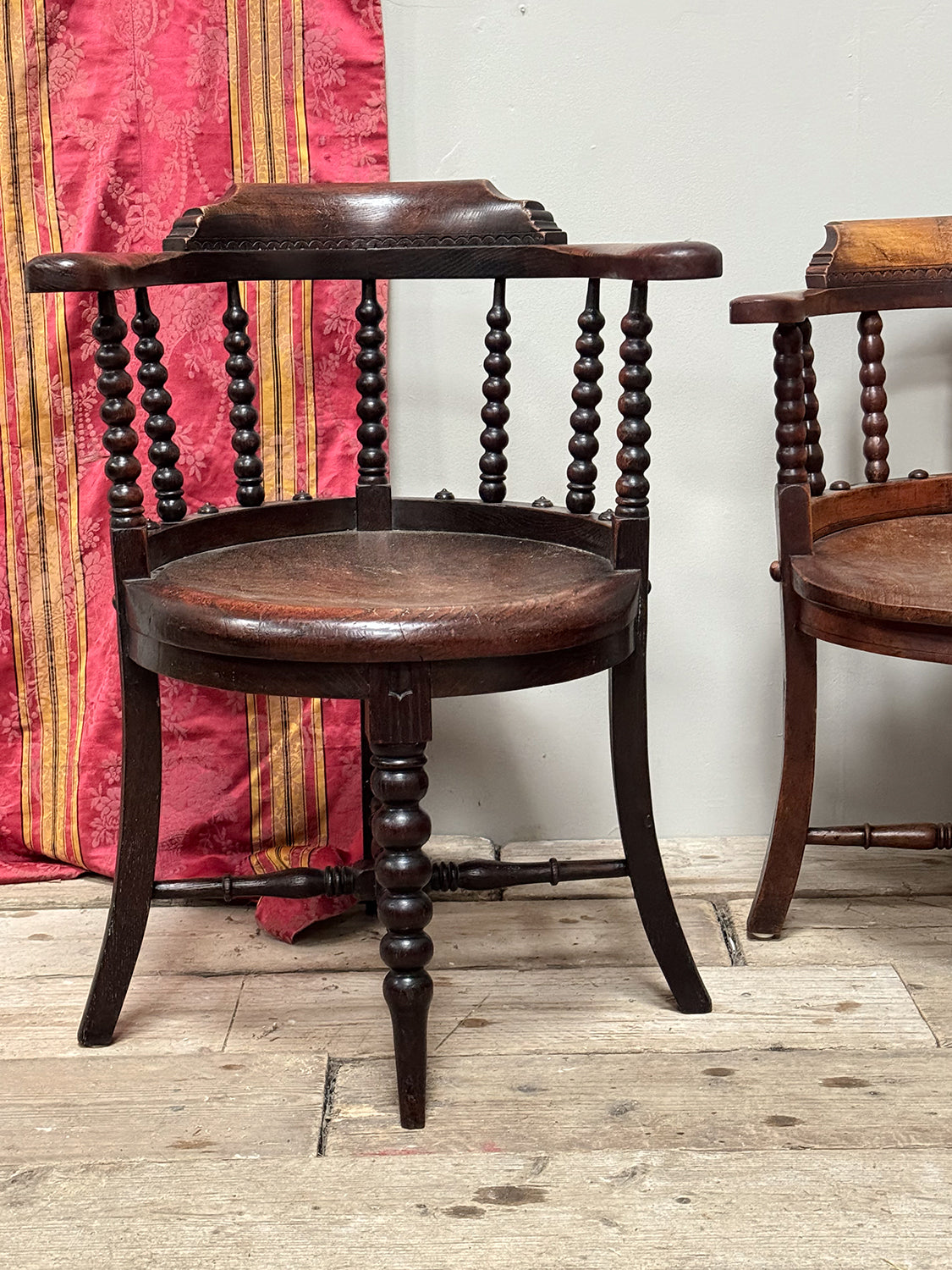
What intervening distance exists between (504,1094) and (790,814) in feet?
1.87

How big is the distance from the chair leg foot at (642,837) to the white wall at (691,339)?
0.53 meters

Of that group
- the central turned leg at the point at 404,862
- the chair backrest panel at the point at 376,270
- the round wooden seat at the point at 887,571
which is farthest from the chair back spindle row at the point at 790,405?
the central turned leg at the point at 404,862

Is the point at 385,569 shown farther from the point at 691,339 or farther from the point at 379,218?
the point at 691,339

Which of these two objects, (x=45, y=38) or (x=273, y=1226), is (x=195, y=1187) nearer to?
(x=273, y=1226)

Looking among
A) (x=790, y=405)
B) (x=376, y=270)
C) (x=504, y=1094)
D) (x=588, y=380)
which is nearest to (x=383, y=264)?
(x=376, y=270)

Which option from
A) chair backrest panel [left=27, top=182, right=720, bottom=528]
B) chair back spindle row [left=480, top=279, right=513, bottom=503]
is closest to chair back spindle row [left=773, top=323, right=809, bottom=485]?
chair backrest panel [left=27, top=182, right=720, bottom=528]

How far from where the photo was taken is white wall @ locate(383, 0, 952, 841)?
1935 mm

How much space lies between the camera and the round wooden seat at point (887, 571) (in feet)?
4.79

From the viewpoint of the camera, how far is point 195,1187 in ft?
4.31

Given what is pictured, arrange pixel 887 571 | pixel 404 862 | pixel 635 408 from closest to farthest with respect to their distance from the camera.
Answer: pixel 404 862
pixel 635 408
pixel 887 571

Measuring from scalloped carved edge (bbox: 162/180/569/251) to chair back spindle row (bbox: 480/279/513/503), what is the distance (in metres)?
0.08

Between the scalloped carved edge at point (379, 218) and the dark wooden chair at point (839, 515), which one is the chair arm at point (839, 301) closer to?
the dark wooden chair at point (839, 515)

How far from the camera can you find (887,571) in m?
1.58

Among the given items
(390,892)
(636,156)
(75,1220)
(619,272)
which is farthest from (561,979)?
(636,156)
